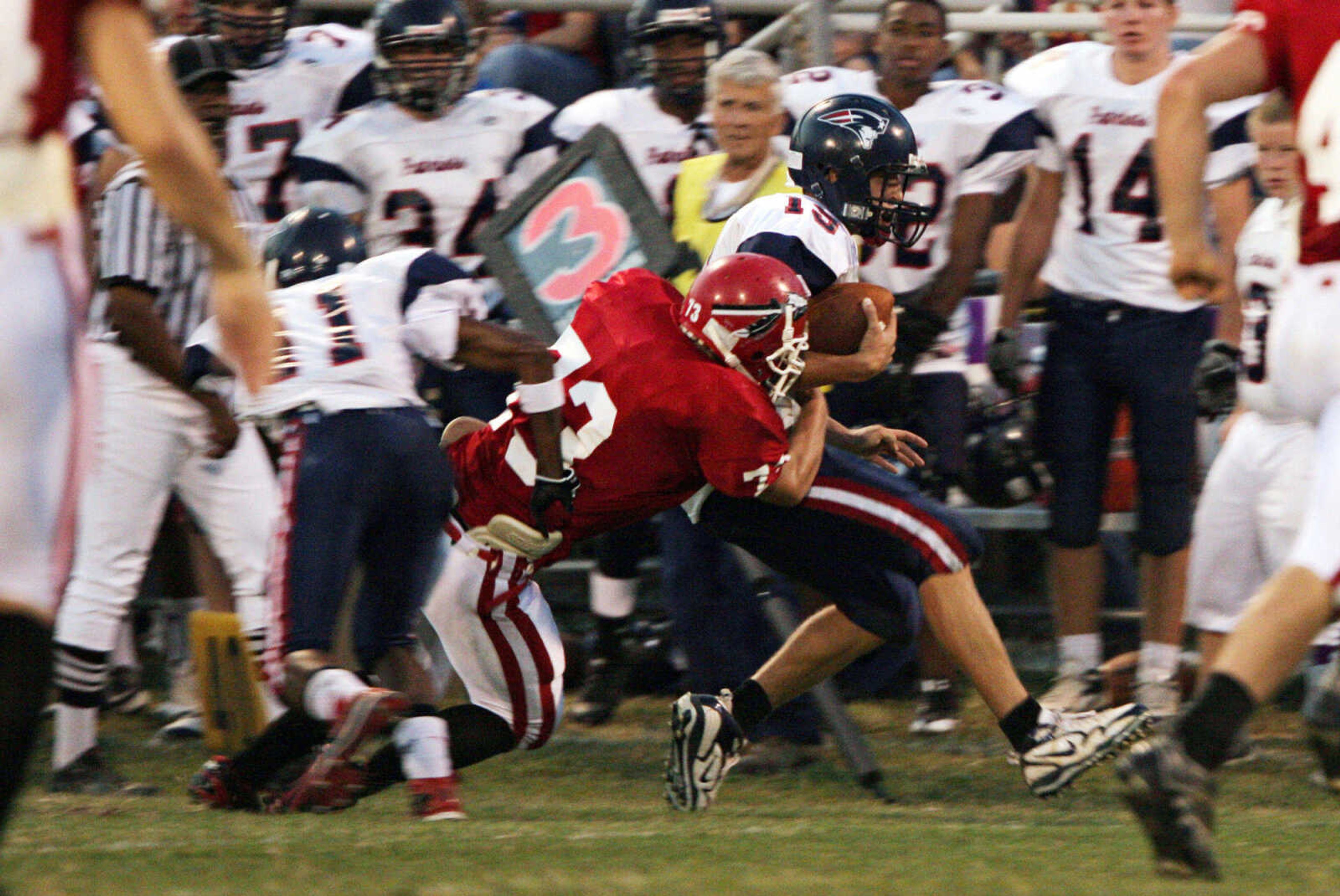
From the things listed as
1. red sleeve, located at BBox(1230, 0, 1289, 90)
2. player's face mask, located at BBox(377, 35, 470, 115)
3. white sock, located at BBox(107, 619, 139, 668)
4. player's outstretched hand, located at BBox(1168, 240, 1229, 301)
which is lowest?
white sock, located at BBox(107, 619, 139, 668)

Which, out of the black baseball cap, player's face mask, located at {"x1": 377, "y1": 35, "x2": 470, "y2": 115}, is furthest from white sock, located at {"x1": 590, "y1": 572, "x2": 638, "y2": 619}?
the black baseball cap

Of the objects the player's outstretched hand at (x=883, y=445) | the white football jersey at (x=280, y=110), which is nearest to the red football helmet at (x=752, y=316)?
the player's outstretched hand at (x=883, y=445)

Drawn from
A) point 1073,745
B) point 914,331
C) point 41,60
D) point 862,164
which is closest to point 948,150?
point 914,331

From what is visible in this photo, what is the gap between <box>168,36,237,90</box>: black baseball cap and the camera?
4.99m

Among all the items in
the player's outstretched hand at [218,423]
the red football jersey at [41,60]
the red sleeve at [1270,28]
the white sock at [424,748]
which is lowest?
the white sock at [424,748]

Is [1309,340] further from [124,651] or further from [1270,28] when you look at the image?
[124,651]

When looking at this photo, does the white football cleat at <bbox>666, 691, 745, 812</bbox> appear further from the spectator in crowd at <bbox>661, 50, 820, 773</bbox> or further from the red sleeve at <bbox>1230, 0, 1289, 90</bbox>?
the red sleeve at <bbox>1230, 0, 1289, 90</bbox>

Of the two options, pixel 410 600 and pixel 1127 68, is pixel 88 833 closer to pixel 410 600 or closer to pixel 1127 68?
pixel 410 600

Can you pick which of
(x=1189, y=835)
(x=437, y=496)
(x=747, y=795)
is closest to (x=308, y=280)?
(x=437, y=496)

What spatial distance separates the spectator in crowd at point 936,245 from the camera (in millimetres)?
5398

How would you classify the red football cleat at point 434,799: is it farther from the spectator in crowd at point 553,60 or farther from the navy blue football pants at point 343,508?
the spectator in crowd at point 553,60

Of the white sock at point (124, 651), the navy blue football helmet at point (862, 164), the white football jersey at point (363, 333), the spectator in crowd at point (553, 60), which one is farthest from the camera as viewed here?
the spectator in crowd at point (553, 60)

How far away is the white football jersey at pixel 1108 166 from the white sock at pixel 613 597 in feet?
5.00

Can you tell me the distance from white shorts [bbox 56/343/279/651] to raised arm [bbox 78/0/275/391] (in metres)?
2.37
